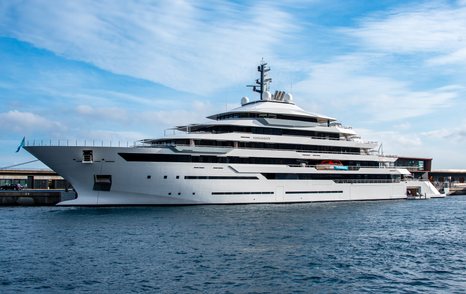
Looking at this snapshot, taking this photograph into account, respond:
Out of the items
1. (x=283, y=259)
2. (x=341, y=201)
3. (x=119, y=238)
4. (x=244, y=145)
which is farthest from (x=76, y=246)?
(x=341, y=201)

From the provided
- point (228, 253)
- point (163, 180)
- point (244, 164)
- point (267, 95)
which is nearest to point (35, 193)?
point (163, 180)

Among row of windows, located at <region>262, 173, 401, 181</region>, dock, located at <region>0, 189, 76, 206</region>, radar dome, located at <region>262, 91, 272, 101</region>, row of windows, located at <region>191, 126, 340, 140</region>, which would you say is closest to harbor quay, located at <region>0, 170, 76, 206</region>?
dock, located at <region>0, 189, 76, 206</region>

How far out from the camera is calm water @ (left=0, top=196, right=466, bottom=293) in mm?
15602

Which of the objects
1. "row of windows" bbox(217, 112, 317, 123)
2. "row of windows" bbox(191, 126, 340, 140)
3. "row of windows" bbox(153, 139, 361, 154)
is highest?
"row of windows" bbox(217, 112, 317, 123)

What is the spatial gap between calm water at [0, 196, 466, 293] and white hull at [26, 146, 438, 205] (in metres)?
2.05

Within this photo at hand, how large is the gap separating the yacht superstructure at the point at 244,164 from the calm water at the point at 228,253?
109 inches

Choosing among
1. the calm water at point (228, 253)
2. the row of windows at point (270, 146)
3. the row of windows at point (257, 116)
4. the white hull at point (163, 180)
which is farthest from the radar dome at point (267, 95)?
the calm water at point (228, 253)

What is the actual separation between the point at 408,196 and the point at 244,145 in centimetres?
2496

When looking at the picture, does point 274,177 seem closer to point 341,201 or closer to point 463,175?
point 341,201

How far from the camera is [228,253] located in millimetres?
19812

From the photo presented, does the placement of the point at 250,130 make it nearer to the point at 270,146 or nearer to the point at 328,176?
the point at 270,146

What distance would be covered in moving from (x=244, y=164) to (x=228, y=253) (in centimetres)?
1882

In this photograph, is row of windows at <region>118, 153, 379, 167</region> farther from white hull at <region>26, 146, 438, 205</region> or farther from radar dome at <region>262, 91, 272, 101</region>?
radar dome at <region>262, 91, 272, 101</region>

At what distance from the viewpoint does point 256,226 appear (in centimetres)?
2698
